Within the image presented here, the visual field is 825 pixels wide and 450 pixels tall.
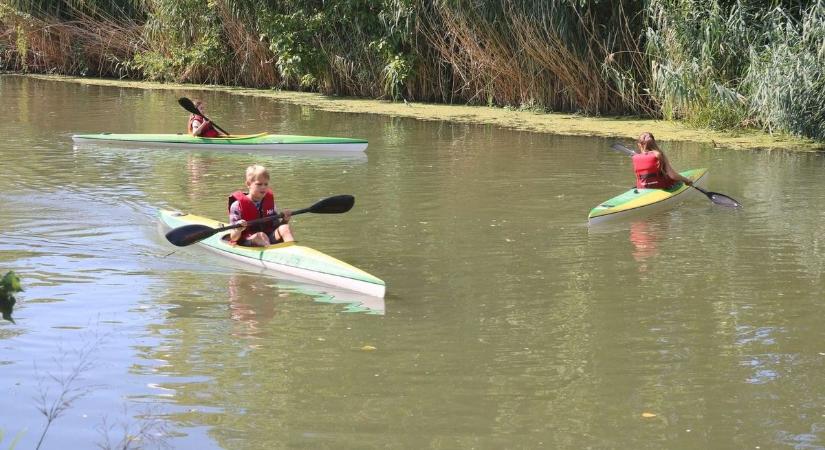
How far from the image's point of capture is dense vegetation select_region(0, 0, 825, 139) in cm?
1414

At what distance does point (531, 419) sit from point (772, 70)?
915cm

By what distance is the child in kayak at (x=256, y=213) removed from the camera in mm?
8266

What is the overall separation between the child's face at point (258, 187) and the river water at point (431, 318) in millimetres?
569

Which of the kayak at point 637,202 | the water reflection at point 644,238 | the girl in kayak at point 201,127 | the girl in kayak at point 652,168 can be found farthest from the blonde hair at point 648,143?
the girl in kayak at point 201,127

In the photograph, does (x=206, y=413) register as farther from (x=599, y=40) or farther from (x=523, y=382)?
(x=599, y=40)

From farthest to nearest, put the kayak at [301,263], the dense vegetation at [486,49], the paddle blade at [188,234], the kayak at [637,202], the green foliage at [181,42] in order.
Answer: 1. the green foliage at [181,42]
2. the dense vegetation at [486,49]
3. the kayak at [637,202]
4. the paddle blade at [188,234]
5. the kayak at [301,263]

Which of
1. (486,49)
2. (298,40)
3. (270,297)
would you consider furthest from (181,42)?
(270,297)

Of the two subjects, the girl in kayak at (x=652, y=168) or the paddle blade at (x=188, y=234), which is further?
the girl in kayak at (x=652, y=168)

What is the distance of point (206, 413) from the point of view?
5.31 meters

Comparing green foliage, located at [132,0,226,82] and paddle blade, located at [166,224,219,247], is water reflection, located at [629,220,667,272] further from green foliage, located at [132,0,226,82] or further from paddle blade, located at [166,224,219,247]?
green foliage, located at [132,0,226,82]

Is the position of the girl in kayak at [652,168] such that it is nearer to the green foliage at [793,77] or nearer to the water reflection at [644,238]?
the water reflection at [644,238]

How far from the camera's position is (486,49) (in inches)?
683

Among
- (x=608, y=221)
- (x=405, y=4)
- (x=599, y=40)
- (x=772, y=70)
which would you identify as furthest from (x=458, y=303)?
(x=405, y=4)

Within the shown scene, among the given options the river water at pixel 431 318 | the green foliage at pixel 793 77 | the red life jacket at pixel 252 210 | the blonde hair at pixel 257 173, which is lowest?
the river water at pixel 431 318
